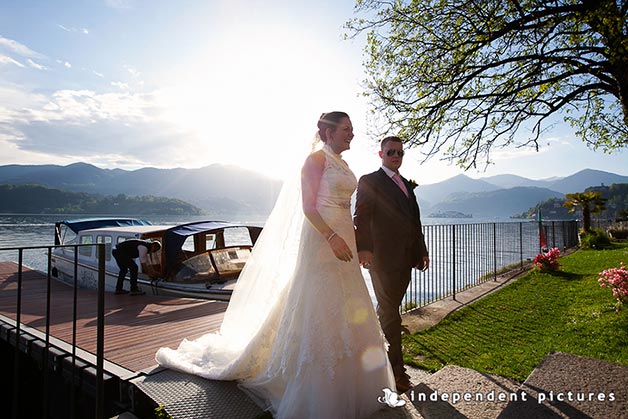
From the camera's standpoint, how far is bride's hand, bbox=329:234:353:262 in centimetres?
245

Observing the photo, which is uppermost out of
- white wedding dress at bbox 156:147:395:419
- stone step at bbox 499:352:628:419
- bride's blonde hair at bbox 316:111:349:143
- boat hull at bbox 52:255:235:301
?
bride's blonde hair at bbox 316:111:349:143

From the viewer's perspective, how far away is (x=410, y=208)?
11.2 feet

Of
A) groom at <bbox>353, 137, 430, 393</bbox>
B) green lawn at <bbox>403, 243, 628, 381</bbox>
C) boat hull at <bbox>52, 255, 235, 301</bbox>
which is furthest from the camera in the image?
boat hull at <bbox>52, 255, 235, 301</bbox>

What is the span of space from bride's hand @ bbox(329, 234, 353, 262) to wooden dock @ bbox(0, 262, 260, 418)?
1.47 metres

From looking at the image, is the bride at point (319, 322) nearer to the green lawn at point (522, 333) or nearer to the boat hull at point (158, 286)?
the green lawn at point (522, 333)

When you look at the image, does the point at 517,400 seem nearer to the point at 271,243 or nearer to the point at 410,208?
the point at 410,208

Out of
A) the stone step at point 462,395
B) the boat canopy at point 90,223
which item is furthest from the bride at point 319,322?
the boat canopy at point 90,223

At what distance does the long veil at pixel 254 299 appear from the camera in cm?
302

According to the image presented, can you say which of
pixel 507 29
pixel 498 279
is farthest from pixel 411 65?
pixel 498 279

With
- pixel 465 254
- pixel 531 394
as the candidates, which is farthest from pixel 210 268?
pixel 531 394

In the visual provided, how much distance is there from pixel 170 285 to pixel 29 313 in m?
3.01

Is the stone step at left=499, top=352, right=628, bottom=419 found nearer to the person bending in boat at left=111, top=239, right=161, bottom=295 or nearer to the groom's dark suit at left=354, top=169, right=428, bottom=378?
the groom's dark suit at left=354, top=169, right=428, bottom=378

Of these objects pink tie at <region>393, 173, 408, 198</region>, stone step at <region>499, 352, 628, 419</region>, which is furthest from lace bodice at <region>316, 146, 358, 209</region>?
stone step at <region>499, 352, 628, 419</region>

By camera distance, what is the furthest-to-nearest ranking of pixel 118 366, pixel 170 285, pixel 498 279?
pixel 498 279 → pixel 170 285 → pixel 118 366
